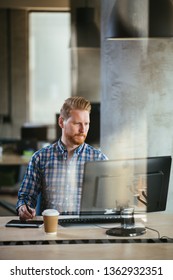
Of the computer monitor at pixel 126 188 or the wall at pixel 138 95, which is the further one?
the wall at pixel 138 95

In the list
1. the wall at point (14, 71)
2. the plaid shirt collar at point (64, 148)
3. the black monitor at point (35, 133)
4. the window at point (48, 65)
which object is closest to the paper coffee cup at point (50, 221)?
the plaid shirt collar at point (64, 148)

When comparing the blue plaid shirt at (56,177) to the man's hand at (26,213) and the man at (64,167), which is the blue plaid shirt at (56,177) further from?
the man's hand at (26,213)

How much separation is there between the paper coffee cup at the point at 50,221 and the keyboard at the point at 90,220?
7.7 inches

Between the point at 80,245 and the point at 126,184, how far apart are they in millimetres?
383

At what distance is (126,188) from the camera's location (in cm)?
342

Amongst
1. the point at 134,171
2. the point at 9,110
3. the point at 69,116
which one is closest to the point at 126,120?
the point at 69,116

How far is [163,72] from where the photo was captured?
14.9ft

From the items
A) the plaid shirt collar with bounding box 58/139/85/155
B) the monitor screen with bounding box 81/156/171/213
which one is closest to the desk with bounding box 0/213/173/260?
the monitor screen with bounding box 81/156/171/213

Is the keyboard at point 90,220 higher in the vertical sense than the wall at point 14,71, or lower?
lower

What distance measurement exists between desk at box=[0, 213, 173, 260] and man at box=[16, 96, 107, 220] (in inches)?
14.0

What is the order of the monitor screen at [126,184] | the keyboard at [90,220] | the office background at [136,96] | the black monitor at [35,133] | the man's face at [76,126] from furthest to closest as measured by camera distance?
1. the black monitor at [35,133]
2. the office background at [136,96]
3. the man's face at [76,126]
4. the keyboard at [90,220]
5. the monitor screen at [126,184]

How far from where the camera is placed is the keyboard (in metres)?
3.62

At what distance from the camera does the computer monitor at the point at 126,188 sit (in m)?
3.35
